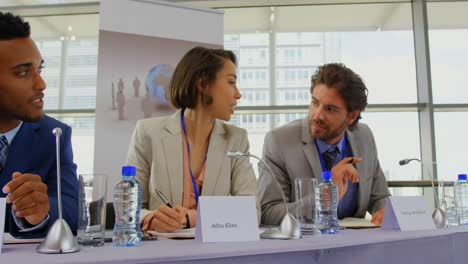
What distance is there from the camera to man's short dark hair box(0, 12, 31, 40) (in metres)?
1.74

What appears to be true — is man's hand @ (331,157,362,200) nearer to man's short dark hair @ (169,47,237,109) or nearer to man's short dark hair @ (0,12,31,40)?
man's short dark hair @ (169,47,237,109)

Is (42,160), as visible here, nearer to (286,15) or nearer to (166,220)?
(166,220)

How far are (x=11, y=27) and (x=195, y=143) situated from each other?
0.91m

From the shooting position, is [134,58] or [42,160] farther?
[134,58]

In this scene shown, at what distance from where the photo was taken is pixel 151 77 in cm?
349

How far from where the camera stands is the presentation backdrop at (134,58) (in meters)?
3.34

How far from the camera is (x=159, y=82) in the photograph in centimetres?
351

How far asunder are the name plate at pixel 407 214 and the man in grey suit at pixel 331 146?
0.44 metres

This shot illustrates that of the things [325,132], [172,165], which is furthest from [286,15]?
[172,165]

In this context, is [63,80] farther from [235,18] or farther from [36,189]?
[36,189]

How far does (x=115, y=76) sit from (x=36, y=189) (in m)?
2.29

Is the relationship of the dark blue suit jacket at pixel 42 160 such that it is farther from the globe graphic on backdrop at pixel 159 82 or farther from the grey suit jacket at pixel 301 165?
the globe graphic on backdrop at pixel 159 82

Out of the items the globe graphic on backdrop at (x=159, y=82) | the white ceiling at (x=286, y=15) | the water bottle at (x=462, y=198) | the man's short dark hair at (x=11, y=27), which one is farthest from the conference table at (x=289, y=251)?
the white ceiling at (x=286, y=15)

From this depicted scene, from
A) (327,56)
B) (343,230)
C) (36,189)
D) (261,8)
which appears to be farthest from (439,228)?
(261,8)
